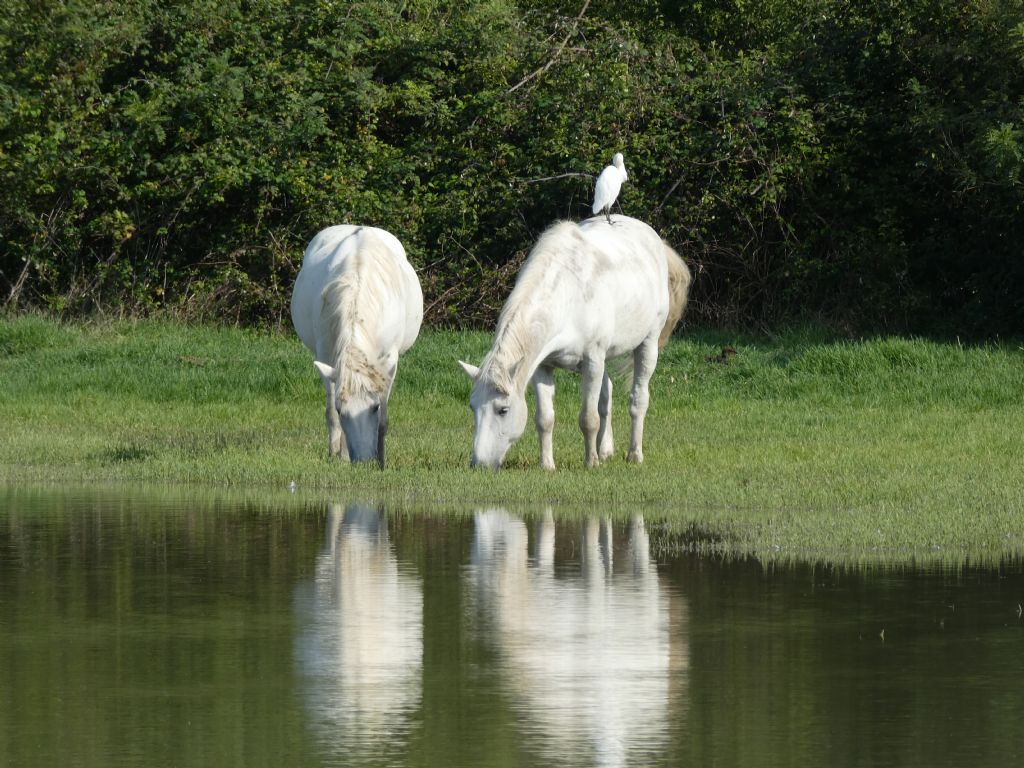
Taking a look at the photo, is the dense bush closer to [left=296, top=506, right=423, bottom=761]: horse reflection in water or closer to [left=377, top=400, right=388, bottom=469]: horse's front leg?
[left=377, top=400, right=388, bottom=469]: horse's front leg

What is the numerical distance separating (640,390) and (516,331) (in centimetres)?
229

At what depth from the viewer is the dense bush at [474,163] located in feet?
70.2

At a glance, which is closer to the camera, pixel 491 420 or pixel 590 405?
pixel 491 420

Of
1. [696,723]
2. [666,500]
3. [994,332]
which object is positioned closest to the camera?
[696,723]

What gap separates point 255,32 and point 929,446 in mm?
12023

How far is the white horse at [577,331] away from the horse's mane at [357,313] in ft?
2.58

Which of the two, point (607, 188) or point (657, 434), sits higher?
point (607, 188)

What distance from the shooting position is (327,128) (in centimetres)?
2236

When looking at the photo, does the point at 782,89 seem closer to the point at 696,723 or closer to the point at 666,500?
the point at 666,500

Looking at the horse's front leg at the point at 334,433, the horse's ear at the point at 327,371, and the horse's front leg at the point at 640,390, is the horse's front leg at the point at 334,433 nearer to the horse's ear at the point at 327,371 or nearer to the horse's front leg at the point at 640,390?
the horse's ear at the point at 327,371

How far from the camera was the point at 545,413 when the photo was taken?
12484mm

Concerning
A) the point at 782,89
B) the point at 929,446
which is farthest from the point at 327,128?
the point at 929,446

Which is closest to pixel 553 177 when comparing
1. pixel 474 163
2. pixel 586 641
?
pixel 474 163

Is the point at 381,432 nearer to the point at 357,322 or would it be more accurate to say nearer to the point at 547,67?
the point at 357,322
